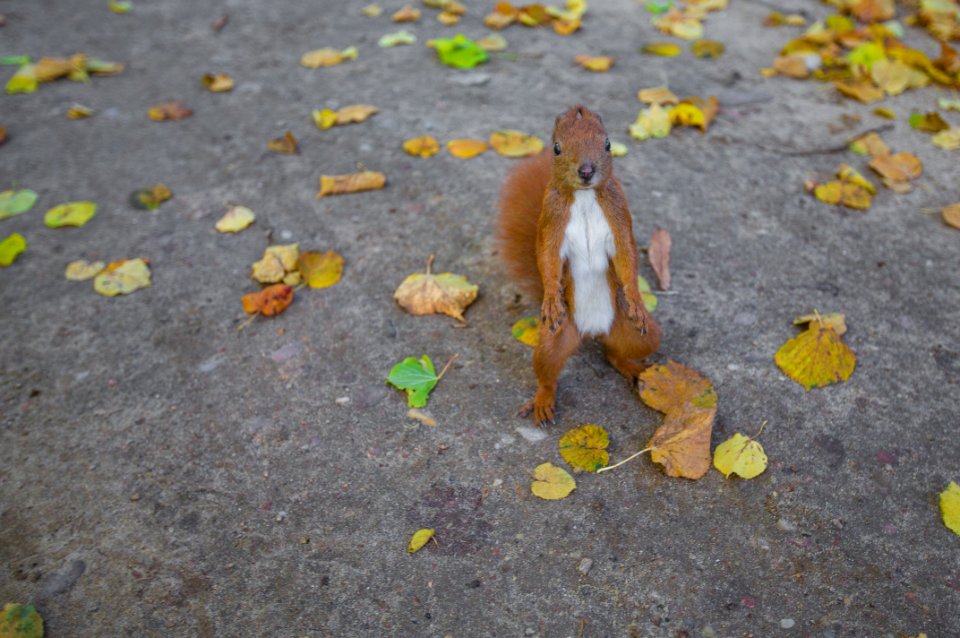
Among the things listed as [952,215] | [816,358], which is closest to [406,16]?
[952,215]

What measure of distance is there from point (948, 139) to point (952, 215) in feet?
2.19

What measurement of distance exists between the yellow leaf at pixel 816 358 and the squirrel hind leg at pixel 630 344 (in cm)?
44

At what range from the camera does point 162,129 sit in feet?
11.8

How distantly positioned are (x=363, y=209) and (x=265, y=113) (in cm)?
113

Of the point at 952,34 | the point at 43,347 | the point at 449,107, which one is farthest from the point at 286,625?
the point at 952,34

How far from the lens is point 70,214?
9.88 ft

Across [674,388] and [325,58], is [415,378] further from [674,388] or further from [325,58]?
[325,58]

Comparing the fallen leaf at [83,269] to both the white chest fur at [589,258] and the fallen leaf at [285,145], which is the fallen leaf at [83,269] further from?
the white chest fur at [589,258]

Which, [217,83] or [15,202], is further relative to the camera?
[217,83]

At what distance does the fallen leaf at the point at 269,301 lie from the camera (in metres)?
2.49

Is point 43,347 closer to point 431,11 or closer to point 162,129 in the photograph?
point 162,129

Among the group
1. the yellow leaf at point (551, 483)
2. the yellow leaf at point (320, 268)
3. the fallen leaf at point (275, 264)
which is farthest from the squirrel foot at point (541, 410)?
the fallen leaf at point (275, 264)

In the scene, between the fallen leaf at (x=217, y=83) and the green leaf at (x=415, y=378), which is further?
the fallen leaf at (x=217, y=83)

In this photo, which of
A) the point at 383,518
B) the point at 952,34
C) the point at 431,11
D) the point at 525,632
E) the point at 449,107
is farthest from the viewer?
the point at 431,11
